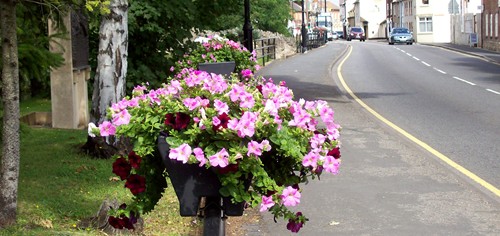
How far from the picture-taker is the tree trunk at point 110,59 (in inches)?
467

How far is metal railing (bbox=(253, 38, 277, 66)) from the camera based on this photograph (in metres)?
45.6

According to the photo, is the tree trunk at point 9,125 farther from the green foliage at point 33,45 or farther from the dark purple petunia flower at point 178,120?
the dark purple petunia flower at point 178,120

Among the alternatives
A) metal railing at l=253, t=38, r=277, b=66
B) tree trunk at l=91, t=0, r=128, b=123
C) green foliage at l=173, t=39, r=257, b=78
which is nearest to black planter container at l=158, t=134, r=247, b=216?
tree trunk at l=91, t=0, r=128, b=123

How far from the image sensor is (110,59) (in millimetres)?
11867

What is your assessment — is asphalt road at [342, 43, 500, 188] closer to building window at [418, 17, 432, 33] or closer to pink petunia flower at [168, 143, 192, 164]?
pink petunia flower at [168, 143, 192, 164]

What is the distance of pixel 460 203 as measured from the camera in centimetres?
927

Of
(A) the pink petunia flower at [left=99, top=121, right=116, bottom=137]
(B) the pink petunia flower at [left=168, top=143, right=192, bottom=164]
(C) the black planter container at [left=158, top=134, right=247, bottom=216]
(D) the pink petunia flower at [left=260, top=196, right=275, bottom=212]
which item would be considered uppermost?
(A) the pink petunia flower at [left=99, top=121, right=116, bottom=137]

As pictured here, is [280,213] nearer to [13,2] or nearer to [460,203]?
[13,2]

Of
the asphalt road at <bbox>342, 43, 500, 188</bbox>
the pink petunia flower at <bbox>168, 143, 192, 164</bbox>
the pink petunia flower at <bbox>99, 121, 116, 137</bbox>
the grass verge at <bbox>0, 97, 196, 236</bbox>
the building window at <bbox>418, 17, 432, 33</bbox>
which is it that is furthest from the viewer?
the building window at <bbox>418, 17, 432, 33</bbox>

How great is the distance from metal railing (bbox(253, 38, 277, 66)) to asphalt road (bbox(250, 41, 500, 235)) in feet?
99.8

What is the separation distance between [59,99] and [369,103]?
9740 millimetres

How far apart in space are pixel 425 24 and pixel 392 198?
107643 millimetres

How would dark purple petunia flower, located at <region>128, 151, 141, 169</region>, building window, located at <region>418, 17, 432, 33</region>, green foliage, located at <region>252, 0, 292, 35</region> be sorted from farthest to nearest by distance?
building window, located at <region>418, 17, 432, 33</region>
green foliage, located at <region>252, 0, 292, 35</region>
dark purple petunia flower, located at <region>128, 151, 141, 169</region>

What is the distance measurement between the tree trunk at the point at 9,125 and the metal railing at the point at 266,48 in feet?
121
